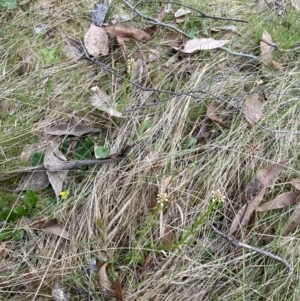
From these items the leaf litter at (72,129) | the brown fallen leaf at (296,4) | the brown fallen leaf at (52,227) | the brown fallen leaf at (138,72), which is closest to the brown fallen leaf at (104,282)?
the brown fallen leaf at (52,227)

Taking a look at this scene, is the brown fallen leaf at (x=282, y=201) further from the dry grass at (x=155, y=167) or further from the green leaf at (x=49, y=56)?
the green leaf at (x=49, y=56)

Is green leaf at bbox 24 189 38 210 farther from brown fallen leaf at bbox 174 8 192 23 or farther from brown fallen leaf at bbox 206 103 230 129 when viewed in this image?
brown fallen leaf at bbox 174 8 192 23

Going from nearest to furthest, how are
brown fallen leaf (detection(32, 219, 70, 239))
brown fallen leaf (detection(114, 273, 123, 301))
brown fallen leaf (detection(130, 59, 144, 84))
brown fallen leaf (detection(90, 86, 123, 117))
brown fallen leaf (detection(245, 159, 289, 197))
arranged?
brown fallen leaf (detection(114, 273, 123, 301)), brown fallen leaf (detection(32, 219, 70, 239)), brown fallen leaf (detection(245, 159, 289, 197)), brown fallen leaf (detection(90, 86, 123, 117)), brown fallen leaf (detection(130, 59, 144, 84))

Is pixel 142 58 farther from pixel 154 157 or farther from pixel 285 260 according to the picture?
pixel 285 260

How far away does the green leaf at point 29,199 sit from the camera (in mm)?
1485

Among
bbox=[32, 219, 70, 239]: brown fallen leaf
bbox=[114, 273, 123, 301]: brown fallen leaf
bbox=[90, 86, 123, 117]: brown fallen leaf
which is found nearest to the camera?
bbox=[114, 273, 123, 301]: brown fallen leaf

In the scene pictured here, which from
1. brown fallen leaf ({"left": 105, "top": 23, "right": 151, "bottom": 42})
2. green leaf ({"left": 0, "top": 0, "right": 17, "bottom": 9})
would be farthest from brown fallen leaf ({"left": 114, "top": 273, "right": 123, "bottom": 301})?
green leaf ({"left": 0, "top": 0, "right": 17, "bottom": 9})

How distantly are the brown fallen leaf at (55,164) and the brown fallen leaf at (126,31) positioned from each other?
59 cm

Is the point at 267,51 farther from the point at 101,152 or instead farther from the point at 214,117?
the point at 101,152

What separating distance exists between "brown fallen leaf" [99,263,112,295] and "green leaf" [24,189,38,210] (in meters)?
0.29

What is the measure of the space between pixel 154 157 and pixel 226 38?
2.35ft

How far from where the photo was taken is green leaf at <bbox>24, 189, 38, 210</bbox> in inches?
58.5

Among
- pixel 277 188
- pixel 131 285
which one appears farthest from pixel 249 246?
pixel 131 285

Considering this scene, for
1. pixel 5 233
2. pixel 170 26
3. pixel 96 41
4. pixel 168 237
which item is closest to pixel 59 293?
pixel 5 233
